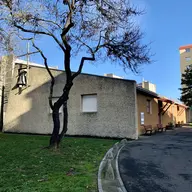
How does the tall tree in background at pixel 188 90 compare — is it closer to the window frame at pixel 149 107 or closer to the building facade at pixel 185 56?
the window frame at pixel 149 107

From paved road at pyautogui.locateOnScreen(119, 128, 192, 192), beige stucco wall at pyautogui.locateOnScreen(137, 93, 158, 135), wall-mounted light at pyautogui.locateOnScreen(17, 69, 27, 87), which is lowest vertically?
paved road at pyautogui.locateOnScreen(119, 128, 192, 192)

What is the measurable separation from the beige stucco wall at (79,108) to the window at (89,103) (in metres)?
0.28

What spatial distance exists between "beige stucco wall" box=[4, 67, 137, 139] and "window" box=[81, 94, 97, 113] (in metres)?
0.28

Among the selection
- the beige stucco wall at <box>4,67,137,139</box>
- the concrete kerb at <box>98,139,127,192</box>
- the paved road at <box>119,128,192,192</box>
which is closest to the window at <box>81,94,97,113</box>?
the beige stucco wall at <box>4,67,137,139</box>

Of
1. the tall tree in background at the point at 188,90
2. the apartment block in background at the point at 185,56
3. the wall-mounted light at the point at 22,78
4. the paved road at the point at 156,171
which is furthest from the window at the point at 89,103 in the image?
the apartment block in background at the point at 185,56

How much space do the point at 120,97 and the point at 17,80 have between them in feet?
34.8

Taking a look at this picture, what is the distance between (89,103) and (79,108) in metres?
0.87

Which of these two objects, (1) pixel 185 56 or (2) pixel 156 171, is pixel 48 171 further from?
(1) pixel 185 56

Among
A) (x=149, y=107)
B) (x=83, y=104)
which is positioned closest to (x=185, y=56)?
(x=149, y=107)

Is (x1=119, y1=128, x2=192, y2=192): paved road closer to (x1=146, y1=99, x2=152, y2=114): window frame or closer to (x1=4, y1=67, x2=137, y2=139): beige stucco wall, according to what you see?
(x1=4, y1=67, x2=137, y2=139): beige stucco wall

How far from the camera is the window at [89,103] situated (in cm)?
1642

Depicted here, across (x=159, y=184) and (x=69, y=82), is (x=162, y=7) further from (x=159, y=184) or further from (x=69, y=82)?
(x=159, y=184)

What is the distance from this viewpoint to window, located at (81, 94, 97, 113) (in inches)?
647

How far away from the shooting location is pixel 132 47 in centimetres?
1127
